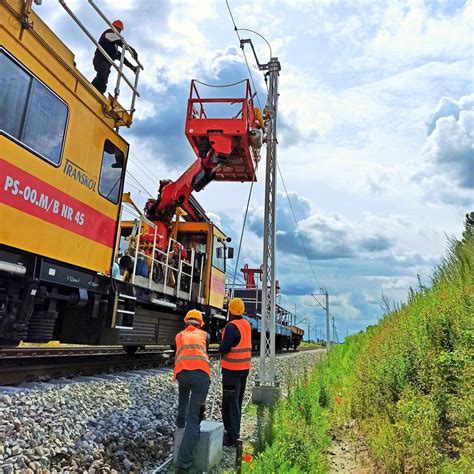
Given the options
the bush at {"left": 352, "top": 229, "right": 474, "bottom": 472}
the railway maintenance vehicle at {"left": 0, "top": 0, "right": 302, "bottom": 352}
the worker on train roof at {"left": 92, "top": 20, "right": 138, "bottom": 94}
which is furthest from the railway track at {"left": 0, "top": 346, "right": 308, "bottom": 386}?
the worker on train roof at {"left": 92, "top": 20, "right": 138, "bottom": 94}

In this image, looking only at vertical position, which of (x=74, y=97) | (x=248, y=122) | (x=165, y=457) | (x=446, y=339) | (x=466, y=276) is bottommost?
(x=165, y=457)

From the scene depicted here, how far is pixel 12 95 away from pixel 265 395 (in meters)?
6.54

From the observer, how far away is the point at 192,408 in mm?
4570

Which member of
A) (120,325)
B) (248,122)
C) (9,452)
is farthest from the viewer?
(248,122)

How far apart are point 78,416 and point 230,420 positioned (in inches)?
78.1

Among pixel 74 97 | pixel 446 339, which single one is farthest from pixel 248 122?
pixel 446 339

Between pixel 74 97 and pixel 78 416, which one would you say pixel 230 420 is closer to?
pixel 78 416

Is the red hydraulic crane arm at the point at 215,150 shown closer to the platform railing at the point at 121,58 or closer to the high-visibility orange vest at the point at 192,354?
the platform railing at the point at 121,58

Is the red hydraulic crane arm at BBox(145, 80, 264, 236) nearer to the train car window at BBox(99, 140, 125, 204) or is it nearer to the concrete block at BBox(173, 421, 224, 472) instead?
the train car window at BBox(99, 140, 125, 204)

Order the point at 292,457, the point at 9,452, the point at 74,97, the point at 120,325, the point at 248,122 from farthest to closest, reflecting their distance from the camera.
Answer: the point at 248,122
the point at 120,325
the point at 74,97
the point at 292,457
the point at 9,452

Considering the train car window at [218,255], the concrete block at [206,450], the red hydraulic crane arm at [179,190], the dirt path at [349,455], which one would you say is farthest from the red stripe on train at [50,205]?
the train car window at [218,255]

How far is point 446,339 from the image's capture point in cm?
481

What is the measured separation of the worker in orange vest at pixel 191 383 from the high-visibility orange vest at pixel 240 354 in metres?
1.00

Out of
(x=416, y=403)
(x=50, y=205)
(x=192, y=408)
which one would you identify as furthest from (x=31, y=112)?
(x=416, y=403)
